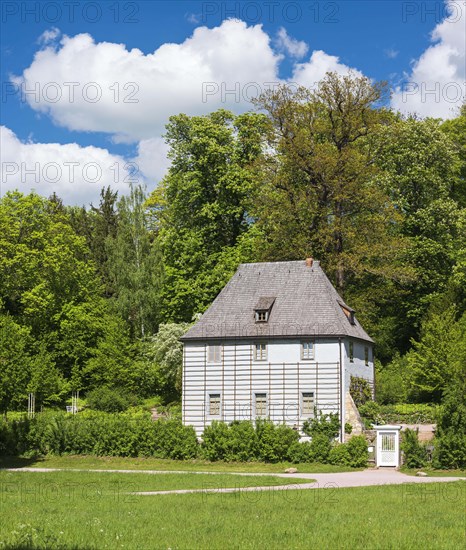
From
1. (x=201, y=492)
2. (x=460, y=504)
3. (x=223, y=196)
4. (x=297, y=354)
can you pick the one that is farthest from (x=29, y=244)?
(x=460, y=504)

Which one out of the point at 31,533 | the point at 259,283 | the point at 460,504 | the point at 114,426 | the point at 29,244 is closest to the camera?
the point at 31,533

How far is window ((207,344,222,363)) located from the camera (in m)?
46.0

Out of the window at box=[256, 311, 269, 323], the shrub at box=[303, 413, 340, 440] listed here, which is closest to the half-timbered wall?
the shrub at box=[303, 413, 340, 440]

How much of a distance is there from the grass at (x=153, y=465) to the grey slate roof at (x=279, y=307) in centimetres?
798

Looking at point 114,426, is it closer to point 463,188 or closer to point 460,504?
point 460,504

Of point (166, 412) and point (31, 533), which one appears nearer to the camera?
point (31, 533)

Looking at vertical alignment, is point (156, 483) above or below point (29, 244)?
below

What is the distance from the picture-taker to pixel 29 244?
201 feet

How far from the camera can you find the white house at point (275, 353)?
43.9 meters

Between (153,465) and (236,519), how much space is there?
843 inches

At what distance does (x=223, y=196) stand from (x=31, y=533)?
47.5m

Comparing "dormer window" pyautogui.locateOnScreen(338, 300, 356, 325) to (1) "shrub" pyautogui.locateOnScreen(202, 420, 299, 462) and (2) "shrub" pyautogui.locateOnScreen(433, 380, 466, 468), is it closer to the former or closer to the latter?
(1) "shrub" pyautogui.locateOnScreen(202, 420, 299, 462)

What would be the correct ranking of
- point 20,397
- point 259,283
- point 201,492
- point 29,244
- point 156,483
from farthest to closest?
point 29,244 < point 259,283 < point 20,397 < point 156,483 < point 201,492

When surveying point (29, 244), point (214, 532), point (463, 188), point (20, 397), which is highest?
point (463, 188)
